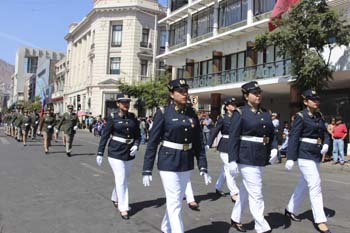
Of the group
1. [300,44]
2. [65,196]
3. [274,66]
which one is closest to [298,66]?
[300,44]

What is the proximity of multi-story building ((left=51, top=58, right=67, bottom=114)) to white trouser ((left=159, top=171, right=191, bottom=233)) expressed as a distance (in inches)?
2970

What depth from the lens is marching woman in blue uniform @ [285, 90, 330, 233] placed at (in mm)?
7102

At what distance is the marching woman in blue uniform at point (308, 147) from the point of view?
7.10 metres

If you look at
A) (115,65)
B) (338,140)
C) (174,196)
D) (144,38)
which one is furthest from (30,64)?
(174,196)

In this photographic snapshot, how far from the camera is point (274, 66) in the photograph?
27.2 m

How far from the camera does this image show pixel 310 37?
19.7 metres

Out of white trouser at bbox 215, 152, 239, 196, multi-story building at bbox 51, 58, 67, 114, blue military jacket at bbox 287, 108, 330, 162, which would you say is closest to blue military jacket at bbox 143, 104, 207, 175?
blue military jacket at bbox 287, 108, 330, 162

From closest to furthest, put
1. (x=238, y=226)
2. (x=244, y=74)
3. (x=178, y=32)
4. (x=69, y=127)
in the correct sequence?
(x=238, y=226) < (x=69, y=127) < (x=244, y=74) < (x=178, y=32)

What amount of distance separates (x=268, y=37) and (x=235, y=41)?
13.1m

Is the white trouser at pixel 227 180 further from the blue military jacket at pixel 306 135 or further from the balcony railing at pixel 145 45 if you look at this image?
the balcony railing at pixel 145 45

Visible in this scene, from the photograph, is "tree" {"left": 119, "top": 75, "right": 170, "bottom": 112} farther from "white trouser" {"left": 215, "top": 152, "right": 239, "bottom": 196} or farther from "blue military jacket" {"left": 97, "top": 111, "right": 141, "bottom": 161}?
"blue military jacket" {"left": 97, "top": 111, "right": 141, "bottom": 161}

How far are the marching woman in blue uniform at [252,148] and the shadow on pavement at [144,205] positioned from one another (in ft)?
6.74

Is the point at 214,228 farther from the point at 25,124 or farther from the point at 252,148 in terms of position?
the point at 25,124

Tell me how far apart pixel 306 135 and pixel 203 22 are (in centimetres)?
3186
